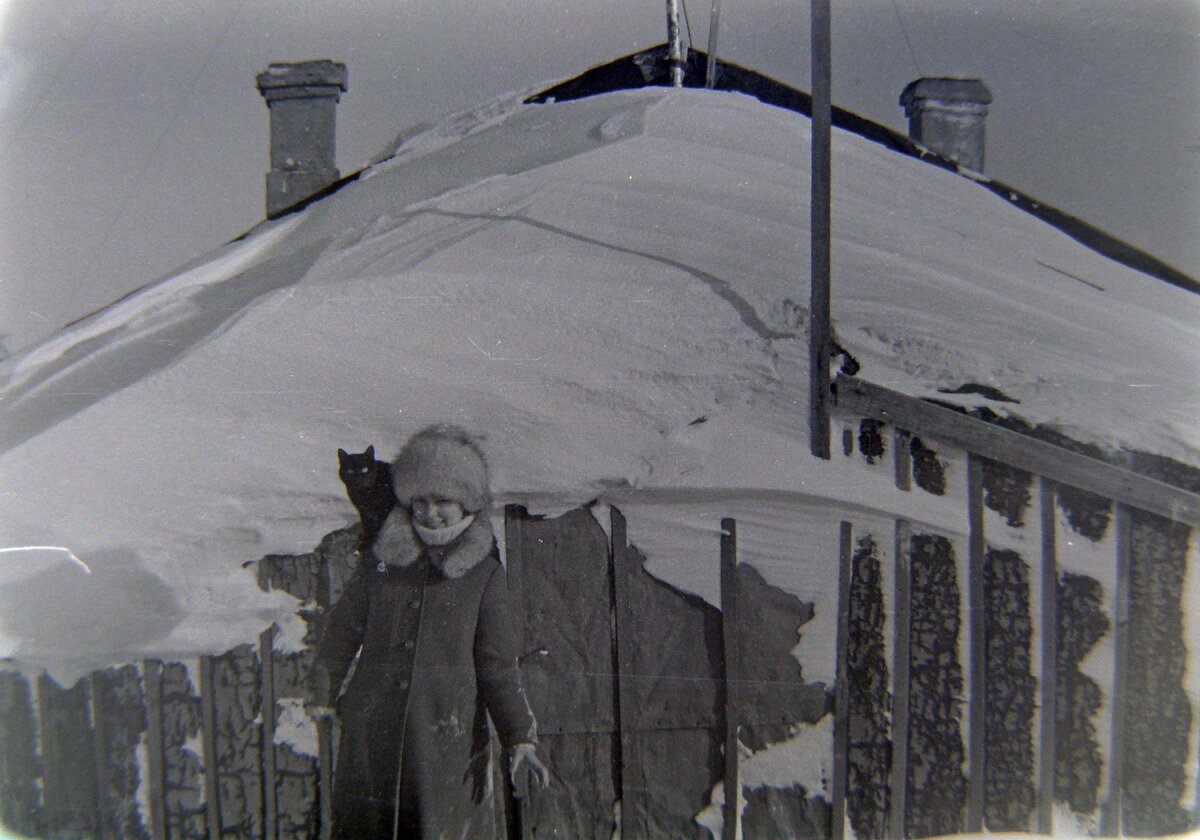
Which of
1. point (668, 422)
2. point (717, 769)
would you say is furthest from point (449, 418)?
point (717, 769)

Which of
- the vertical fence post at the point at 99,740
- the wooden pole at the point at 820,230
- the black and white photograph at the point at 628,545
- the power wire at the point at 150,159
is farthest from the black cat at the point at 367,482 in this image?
the wooden pole at the point at 820,230

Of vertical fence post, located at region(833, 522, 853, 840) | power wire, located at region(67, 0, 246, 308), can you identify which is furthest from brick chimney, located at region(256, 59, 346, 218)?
vertical fence post, located at region(833, 522, 853, 840)

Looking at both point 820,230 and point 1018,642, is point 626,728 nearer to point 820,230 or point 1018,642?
point 1018,642

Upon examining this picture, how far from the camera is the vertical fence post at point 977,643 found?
172cm

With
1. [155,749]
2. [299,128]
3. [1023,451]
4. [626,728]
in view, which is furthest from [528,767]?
[299,128]

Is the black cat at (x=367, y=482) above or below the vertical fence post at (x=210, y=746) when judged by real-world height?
above

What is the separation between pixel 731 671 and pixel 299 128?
5.66 ft

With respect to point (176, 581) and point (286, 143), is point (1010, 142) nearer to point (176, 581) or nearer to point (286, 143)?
point (286, 143)

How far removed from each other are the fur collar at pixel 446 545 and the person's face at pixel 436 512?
0.03 meters

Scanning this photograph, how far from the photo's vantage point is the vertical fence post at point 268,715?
1.75 m

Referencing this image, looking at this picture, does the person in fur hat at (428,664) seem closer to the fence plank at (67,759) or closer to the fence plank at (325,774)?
the fence plank at (325,774)

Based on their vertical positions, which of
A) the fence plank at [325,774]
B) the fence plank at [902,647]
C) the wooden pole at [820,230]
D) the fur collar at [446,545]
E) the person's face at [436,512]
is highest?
the wooden pole at [820,230]

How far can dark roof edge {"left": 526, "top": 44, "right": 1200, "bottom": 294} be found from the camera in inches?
74.3

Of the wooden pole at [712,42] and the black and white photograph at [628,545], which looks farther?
the wooden pole at [712,42]
